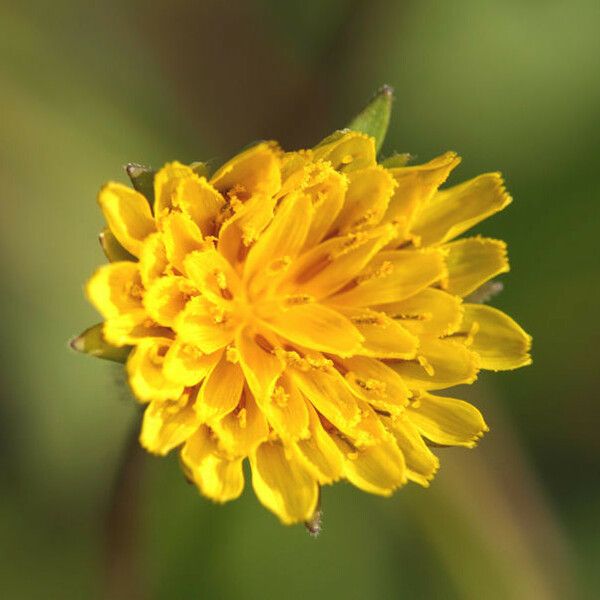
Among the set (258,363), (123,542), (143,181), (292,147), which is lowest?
(123,542)

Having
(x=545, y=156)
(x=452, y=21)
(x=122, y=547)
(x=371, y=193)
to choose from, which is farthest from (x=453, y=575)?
(x=452, y=21)

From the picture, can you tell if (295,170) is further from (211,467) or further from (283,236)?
(211,467)

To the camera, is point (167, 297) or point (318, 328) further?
point (318, 328)

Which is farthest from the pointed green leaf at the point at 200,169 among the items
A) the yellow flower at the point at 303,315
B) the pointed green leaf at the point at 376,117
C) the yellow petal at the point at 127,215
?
the pointed green leaf at the point at 376,117

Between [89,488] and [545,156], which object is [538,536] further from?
[89,488]

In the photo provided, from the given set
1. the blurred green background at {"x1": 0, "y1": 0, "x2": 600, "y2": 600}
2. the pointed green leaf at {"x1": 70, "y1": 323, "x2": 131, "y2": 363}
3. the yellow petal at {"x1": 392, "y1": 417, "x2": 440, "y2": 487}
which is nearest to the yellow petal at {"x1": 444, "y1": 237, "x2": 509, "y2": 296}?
the yellow petal at {"x1": 392, "y1": 417, "x2": 440, "y2": 487}

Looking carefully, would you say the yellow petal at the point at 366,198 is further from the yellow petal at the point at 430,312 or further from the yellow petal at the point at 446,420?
the yellow petal at the point at 446,420

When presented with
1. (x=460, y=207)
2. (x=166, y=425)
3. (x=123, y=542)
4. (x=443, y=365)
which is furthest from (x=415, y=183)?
(x=123, y=542)
